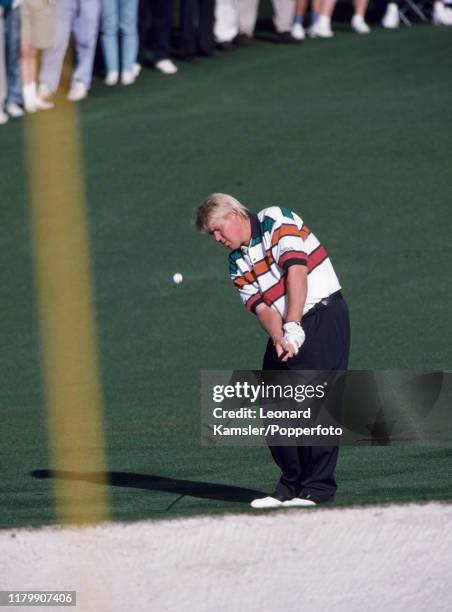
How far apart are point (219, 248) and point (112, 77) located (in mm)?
4685

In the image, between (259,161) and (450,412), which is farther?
(259,161)

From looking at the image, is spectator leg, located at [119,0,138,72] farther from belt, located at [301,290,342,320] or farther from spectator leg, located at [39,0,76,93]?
belt, located at [301,290,342,320]

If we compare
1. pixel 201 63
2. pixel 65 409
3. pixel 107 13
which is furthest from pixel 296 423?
pixel 201 63

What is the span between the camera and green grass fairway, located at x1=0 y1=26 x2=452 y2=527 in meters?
8.25

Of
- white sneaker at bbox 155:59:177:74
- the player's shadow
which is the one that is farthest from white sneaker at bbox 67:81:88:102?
the player's shadow

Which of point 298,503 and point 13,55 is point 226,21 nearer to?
point 13,55

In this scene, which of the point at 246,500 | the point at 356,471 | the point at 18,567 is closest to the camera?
the point at 18,567

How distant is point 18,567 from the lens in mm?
6062

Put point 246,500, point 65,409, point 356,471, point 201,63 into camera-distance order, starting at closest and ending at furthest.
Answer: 1. point 246,500
2. point 356,471
3. point 65,409
4. point 201,63

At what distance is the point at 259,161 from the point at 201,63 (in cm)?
361

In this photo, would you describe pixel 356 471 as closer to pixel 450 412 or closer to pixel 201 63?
pixel 450 412

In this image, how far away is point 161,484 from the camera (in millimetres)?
7973

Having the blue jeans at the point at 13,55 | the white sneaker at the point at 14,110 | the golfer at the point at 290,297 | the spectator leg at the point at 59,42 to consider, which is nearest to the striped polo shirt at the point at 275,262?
the golfer at the point at 290,297

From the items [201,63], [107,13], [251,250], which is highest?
[251,250]
